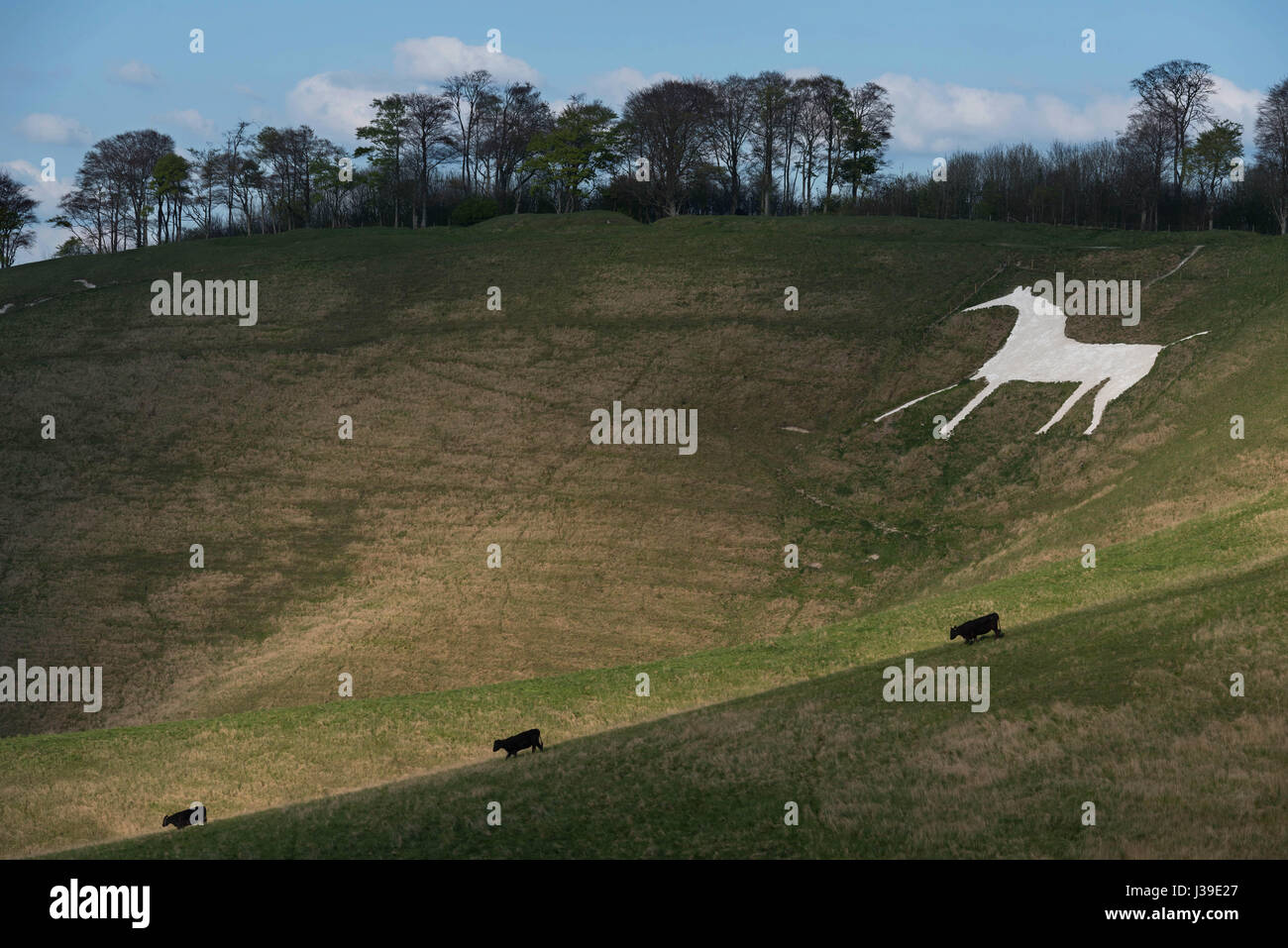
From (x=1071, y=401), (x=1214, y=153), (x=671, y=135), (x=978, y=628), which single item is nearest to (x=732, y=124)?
(x=671, y=135)

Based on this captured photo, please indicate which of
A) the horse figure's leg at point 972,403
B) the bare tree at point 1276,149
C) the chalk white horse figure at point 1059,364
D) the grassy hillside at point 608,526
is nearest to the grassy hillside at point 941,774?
the grassy hillside at point 608,526

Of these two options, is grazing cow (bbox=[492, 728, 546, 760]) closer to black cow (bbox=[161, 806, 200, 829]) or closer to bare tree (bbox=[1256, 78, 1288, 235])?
black cow (bbox=[161, 806, 200, 829])

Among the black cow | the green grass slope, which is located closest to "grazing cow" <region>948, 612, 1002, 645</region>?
the green grass slope

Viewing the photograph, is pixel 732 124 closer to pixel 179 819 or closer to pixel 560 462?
pixel 560 462

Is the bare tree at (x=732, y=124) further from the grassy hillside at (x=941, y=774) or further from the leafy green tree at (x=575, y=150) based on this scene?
the grassy hillside at (x=941, y=774)
